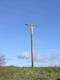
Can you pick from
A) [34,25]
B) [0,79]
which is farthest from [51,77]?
[34,25]

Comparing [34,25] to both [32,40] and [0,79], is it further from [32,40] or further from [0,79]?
[0,79]

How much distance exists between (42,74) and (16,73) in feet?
8.53

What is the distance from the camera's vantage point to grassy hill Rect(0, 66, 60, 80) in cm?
2205

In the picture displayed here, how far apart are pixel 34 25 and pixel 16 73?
1244 centimetres

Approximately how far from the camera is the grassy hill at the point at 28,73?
22047mm

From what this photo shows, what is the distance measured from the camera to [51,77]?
22.3 m

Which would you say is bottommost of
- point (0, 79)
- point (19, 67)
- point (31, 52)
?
point (0, 79)

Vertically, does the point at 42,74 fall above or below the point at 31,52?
below

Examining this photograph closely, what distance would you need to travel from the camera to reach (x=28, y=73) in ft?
75.5

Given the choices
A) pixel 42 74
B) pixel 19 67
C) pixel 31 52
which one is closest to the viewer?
pixel 42 74

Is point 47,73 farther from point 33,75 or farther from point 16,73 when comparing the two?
point 16,73

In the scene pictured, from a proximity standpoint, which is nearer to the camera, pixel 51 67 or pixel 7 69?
pixel 7 69

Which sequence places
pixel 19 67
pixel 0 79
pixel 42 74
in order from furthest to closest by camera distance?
1. pixel 19 67
2. pixel 42 74
3. pixel 0 79

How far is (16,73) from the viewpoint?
2275 cm
